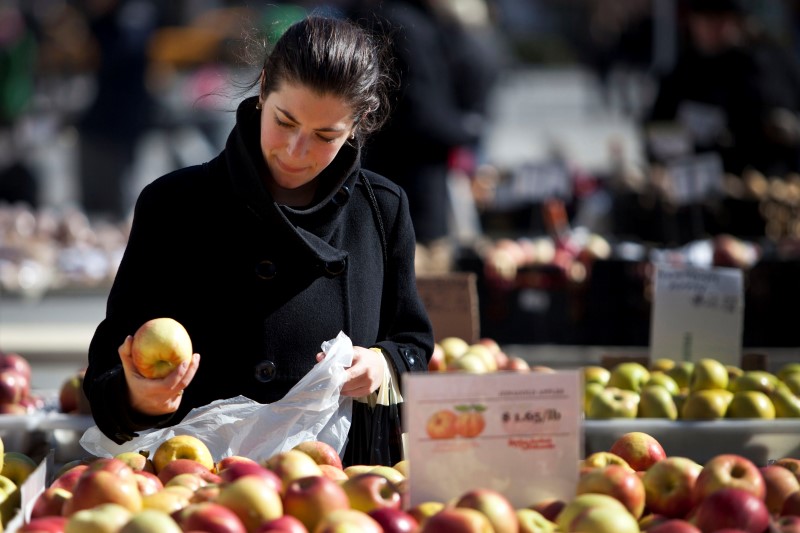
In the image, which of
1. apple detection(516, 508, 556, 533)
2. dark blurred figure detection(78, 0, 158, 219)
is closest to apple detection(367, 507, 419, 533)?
apple detection(516, 508, 556, 533)

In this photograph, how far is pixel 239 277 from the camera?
2416 millimetres

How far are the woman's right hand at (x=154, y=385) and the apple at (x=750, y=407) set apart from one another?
4.56 ft

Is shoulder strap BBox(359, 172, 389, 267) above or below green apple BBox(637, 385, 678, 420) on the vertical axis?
above

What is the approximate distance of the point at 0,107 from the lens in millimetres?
11828

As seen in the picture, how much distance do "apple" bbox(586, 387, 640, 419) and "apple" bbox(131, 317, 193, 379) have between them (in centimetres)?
116

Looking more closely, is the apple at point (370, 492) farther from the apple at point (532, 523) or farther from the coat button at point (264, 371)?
the coat button at point (264, 371)

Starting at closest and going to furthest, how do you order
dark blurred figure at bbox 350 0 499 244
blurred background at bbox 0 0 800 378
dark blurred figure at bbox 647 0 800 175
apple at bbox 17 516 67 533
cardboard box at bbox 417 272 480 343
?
A: 1. apple at bbox 17 516 67 533
2. cardboard box at bbox 417 272 480 343
3. blurred background at bbox 0 0 800 378
4. dark blurred figure at bbox 350 0 499 244
5. dark blurred figure at bbox 647 0 800 175

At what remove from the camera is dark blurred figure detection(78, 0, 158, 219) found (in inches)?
418

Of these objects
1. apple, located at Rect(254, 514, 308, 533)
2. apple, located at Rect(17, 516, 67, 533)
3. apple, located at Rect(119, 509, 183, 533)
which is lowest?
apple, located at Rect(17, 516, 67, 533)

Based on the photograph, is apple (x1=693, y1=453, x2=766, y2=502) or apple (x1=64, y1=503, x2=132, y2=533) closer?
apple (x1=64, y1=503, x2=132, y2=533)

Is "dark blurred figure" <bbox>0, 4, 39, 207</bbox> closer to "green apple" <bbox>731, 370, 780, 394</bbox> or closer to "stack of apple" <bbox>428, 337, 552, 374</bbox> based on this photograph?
"stack of apple" <bbox>428, 337, 552, 374</bbox>

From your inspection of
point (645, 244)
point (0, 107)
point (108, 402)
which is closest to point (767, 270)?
point (645, 244)

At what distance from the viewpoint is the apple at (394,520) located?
1.84 metres

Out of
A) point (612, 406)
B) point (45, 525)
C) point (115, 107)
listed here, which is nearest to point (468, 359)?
point (612, 406)
